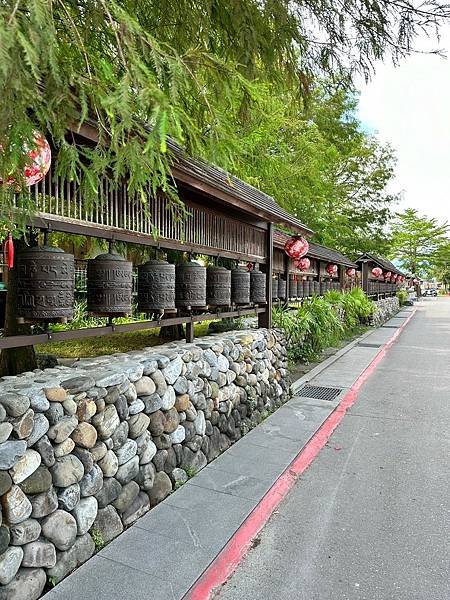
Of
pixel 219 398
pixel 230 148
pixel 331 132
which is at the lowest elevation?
pixel 219 398

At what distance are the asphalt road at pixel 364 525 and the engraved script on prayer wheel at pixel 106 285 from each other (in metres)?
2.27

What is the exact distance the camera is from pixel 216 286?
5.82 m

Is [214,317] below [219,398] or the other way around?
the other way around

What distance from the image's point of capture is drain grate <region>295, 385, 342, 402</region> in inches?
311

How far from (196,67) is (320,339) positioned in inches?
398

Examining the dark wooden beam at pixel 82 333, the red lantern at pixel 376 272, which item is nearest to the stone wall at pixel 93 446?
the dark wooden beam at pixel 82 333

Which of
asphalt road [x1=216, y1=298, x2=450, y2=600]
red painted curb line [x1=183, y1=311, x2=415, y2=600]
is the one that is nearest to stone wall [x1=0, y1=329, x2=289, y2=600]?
red painted curb line [x1=183, y1=311, x2=415, y2=600]

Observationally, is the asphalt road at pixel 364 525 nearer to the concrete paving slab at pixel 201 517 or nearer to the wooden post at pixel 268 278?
the concrete paving slab at pixel 201 517

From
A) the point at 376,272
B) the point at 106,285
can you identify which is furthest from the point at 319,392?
the point at 376,272

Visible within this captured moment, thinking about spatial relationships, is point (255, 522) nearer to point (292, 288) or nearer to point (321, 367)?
point (321, 367)

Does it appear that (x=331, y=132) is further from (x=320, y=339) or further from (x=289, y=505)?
(x=289, y=505)

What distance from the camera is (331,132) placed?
1931 cm

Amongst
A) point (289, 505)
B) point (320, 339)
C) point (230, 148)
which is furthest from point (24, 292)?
point (320, 339)

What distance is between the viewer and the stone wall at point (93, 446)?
2.72 metres
